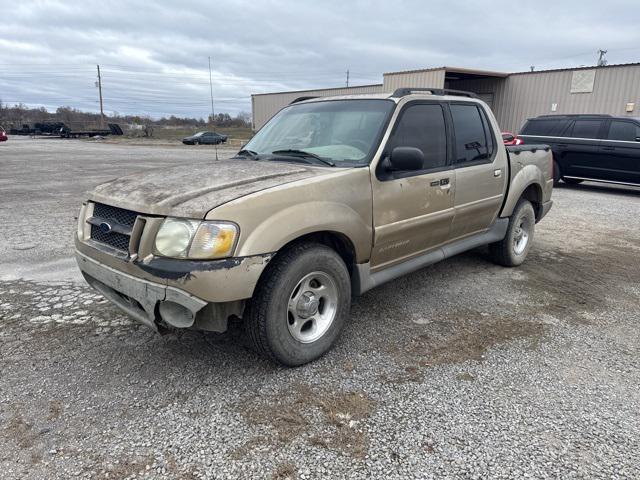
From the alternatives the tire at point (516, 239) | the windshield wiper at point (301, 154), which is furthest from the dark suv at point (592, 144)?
the windshield wiper at point (301, 154)

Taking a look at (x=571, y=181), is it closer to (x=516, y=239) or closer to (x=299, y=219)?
(x=516, y=239)

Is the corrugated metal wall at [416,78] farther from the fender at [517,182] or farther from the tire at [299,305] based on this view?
the tire at [299,305]

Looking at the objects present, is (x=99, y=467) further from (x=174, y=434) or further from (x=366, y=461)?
(x=366, y=461)

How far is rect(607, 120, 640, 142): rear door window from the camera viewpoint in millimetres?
10742

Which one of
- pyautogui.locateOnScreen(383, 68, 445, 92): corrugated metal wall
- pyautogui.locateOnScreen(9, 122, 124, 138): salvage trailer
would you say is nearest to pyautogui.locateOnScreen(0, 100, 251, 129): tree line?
pyautogui.locateOnScreen(9, 122, 124, 138): salvage trailer

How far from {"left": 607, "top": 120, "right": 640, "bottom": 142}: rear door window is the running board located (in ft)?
26.3

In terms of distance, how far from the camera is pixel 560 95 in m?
20.2

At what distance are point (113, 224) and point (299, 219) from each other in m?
1.22

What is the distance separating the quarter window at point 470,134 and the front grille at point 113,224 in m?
2.92

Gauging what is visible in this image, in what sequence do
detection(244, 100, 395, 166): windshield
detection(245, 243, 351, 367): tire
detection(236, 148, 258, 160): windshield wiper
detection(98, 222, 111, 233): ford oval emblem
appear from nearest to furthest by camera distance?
detection(245, 243, 351, 367): tire → detection(98, 222, 111, 233): ford oval emblem → detection(244, 100, 395, 166): windshield → detection(236, 148, 258, 160): windshield wiper

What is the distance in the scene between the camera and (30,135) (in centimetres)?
5594

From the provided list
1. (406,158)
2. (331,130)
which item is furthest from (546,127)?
(406,158)

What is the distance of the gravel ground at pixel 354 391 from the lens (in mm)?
2270

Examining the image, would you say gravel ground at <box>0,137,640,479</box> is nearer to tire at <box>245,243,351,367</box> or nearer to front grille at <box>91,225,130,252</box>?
tire at <box>245,243,351,367</box>
